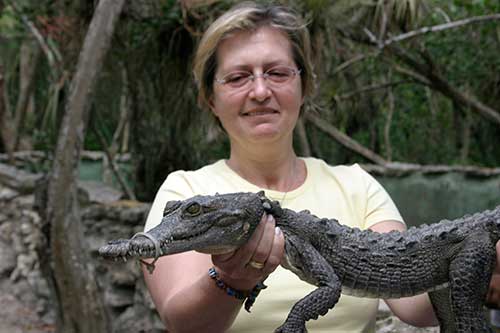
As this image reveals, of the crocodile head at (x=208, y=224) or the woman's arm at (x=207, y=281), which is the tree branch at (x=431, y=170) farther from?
the crocodile head at (x=208, y=224)

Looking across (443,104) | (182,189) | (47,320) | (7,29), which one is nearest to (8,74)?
(7,29)

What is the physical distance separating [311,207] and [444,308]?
608 millimetres

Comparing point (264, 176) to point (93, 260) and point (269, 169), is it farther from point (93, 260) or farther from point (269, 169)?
point (93, 260)

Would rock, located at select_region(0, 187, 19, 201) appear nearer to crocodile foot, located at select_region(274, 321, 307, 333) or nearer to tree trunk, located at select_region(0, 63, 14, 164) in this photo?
tree trunk, located at select_region(0, 63, 14, 164)

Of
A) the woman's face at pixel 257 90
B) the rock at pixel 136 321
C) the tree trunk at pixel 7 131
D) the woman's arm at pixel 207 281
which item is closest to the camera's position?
the woman's arm at pixel 207 281

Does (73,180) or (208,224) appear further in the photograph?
(73,180)

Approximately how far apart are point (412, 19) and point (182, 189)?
13.6 feet

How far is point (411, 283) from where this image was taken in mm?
1427

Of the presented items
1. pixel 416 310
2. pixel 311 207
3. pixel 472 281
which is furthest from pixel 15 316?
pixel 472 281

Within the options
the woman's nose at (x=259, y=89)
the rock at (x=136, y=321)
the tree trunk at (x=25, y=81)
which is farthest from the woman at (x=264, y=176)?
the tree trunk at (x=25, y=81)

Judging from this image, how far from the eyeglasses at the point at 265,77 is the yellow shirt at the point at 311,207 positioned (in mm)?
335

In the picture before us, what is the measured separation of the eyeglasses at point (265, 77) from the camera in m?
1.89

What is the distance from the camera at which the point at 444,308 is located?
1507mm

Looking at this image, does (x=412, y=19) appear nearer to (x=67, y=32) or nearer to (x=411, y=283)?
(x=67, y=32)
